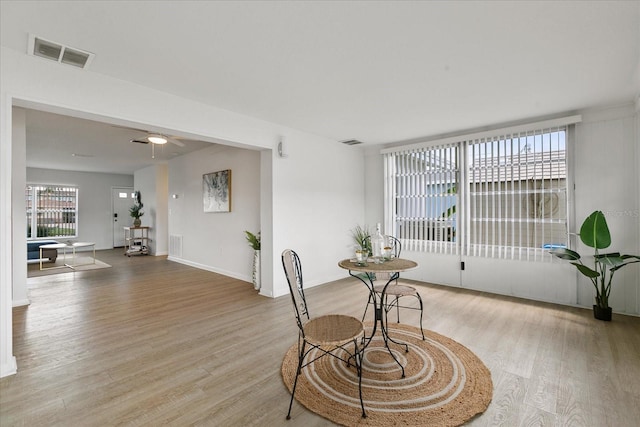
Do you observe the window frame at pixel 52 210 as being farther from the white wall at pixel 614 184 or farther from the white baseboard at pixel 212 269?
the white wall at pixel 614 184

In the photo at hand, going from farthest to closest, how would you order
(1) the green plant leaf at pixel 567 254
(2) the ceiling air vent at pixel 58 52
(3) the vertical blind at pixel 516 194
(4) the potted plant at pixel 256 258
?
(4) the potted plant at pixel 256 258 < (3) the vertical blind at pixel 516 194 < (1) the green plant leaf at pixel 567 254 < (2) the ceiling air vent at pixel 58 52

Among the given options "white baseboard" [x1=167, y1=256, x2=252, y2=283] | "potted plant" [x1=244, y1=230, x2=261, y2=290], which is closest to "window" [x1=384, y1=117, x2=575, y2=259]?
"potted plant" [x1=244, y1=230, x2=261, y2=290]

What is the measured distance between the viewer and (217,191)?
605 centimetres

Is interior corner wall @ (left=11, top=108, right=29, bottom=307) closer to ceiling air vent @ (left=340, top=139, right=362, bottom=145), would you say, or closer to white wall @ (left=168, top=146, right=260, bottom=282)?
white wall @ (left=168, top=146, right=260, bottom=282)

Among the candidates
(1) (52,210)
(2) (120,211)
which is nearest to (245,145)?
(2) (120,211)

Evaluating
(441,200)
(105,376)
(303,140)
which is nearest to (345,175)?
(303,140)

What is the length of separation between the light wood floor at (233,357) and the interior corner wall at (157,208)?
417 cm

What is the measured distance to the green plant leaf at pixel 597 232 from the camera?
133 inches

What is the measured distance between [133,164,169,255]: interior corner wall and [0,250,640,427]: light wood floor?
4.17 meters

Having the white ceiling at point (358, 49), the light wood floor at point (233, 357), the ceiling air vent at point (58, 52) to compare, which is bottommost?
the light wood floor at point (233, 357)

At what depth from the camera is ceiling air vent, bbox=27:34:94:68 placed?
2.25m

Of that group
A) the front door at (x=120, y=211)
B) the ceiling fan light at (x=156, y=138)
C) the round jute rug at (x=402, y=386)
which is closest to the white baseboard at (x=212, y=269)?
the ceiling fan light at (x=156, y=138)

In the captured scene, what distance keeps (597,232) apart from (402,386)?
3.16 m

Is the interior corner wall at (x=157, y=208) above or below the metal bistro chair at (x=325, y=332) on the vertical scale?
above
